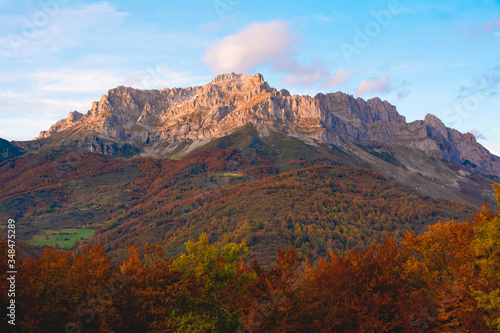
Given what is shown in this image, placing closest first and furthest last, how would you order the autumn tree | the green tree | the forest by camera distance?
the autumn tree < the forest < the green tree

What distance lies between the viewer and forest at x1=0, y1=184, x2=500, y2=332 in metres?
34.7

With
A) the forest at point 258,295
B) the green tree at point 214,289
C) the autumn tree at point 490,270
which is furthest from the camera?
the green tree at point 214,289

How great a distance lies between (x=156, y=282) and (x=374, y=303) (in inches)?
911

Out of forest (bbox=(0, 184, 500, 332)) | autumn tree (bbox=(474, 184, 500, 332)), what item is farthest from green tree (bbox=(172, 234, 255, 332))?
autumn tree (bbox=(474, 184, 500, 332))

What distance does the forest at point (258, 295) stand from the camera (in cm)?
3466

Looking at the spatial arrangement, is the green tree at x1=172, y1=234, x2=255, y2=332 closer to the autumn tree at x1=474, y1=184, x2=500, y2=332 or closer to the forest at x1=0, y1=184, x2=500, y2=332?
the forest at x1=0, y1=184, x2=500, y2=332

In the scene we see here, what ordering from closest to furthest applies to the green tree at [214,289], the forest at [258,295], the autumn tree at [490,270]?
the autumn tree at [490,270] → the forest at [258,295] → the green tree at [214,289]

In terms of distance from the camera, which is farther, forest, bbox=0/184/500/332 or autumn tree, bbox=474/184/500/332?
forest, bbox=0/184/500/332

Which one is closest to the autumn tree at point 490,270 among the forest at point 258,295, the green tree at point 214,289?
the forest at point 258,295

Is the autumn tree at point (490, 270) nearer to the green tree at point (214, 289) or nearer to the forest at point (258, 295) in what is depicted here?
the forest at point (258, 295)

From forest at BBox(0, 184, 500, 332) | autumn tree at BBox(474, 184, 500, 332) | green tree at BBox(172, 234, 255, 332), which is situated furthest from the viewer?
green tree at BBox(172, 234, 255, 332)

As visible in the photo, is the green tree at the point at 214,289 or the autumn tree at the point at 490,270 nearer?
the autumn tree at the point at 490,270

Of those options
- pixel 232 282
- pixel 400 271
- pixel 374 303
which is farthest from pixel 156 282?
pixel 400 271

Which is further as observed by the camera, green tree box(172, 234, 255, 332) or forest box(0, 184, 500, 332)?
green tree box(172, 234, 255, 332)
